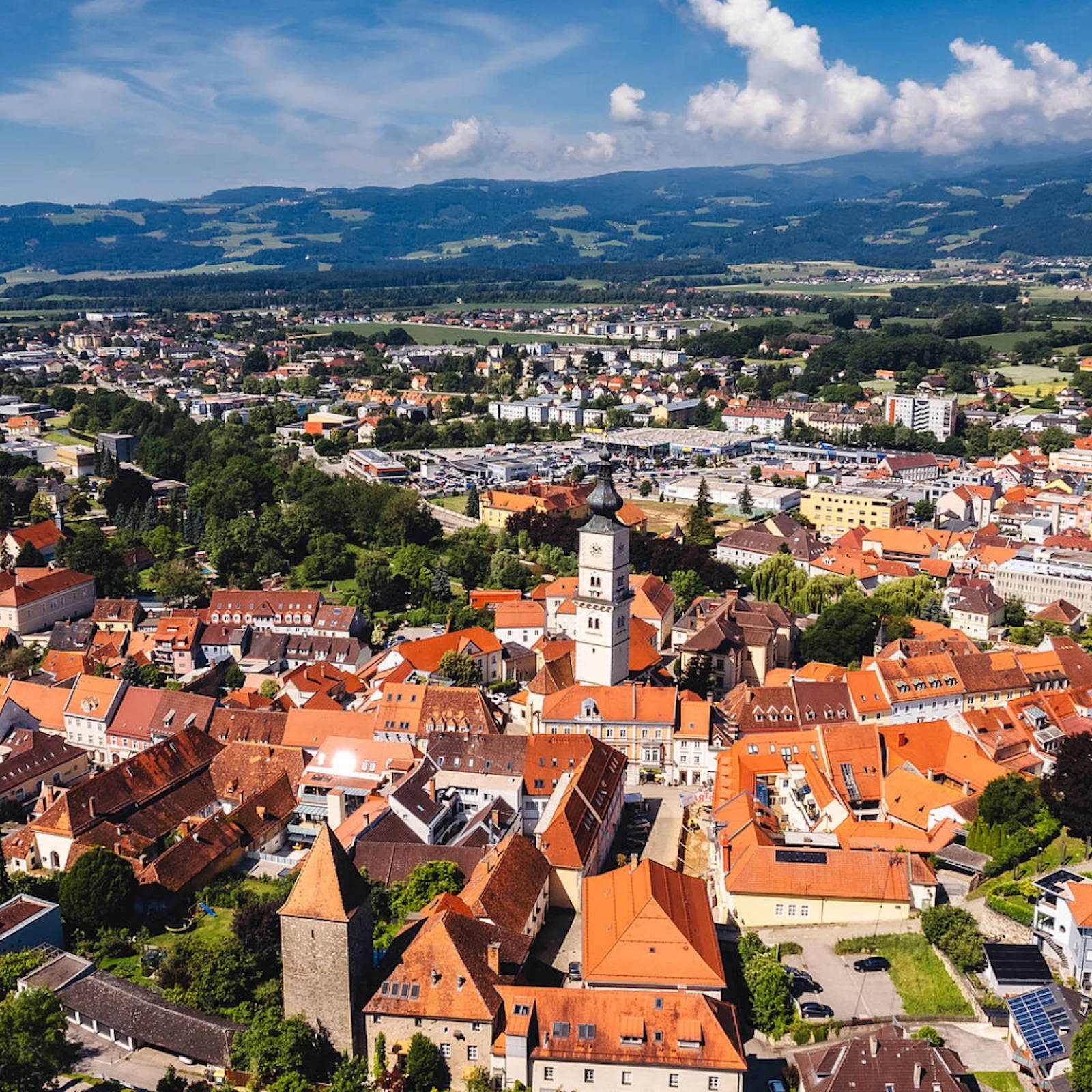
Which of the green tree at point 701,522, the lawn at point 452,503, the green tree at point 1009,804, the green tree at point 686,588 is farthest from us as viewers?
the lawn at point 452,503

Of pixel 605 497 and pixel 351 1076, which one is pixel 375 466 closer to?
pixel 605 497

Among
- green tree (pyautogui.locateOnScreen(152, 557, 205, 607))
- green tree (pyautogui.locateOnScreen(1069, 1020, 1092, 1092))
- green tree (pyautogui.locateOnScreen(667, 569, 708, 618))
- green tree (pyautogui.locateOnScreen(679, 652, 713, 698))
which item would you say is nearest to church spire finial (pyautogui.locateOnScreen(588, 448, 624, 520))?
green tree (pyautogui.locateOnScreen(679, 652, 713, 698))

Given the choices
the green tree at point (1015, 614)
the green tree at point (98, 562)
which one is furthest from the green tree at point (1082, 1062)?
the green tree at point (98, 562)

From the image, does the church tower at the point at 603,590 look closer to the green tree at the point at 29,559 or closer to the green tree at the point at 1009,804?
the green tree at the point at 1009,804

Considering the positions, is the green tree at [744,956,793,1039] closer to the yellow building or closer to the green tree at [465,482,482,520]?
the yellow building

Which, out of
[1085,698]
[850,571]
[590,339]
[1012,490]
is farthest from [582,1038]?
[590,339]
